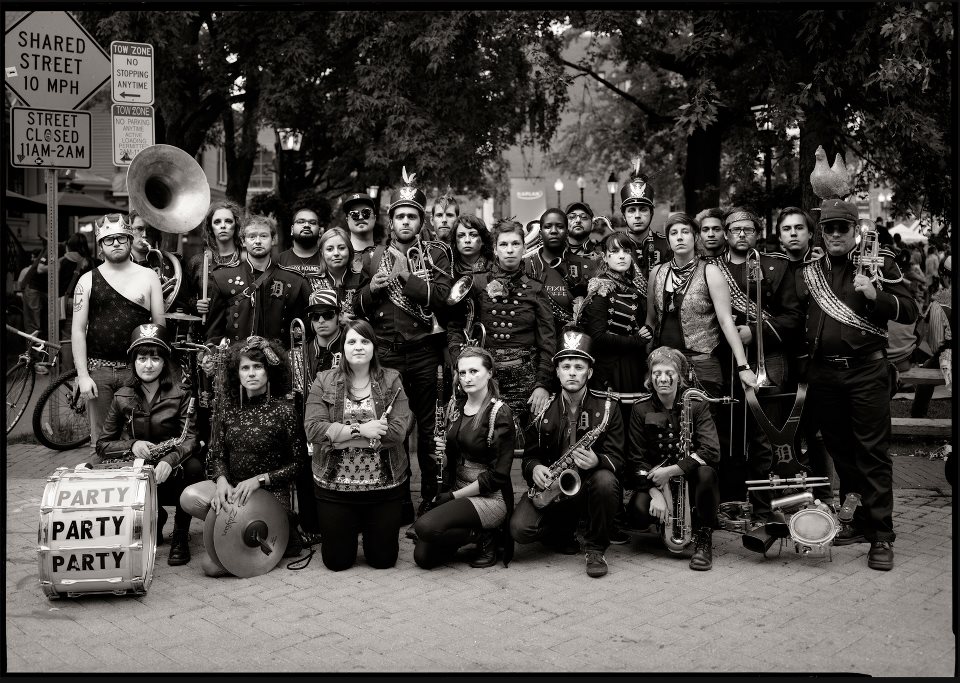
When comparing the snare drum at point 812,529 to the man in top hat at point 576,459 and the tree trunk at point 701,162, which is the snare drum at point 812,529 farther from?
the tree trunk at point 701,162

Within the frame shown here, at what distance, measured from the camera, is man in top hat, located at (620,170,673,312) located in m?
6.77

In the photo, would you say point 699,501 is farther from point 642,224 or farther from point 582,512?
point 642,224

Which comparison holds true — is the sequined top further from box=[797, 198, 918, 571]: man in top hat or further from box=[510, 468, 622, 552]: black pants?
box=[797, 198, 918, 571]: man in top hat

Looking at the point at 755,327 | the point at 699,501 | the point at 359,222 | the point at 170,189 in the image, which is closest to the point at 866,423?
the point at 755,327

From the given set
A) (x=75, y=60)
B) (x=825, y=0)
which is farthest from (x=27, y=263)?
(x=825, y=0)

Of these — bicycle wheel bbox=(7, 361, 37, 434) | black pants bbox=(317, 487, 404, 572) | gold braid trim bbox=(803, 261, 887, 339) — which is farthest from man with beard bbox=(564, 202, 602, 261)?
bicycle wheel bbox=(7, 361, 37, 434)

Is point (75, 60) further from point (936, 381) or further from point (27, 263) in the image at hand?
point (27, 263)

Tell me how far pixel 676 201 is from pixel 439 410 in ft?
65.3

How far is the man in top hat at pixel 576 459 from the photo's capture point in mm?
5426

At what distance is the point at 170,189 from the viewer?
6895mm

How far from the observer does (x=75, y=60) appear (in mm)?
7281

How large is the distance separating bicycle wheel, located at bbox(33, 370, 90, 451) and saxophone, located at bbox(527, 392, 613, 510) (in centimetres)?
470

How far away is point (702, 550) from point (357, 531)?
1.99m

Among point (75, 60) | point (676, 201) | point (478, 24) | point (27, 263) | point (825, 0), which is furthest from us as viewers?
point (676, 201)
